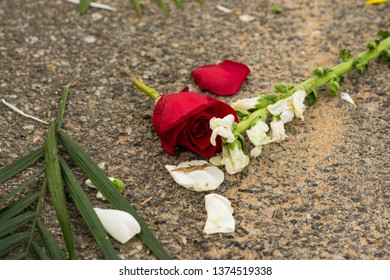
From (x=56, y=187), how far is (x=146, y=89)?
27 cm

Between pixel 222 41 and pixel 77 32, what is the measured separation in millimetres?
310

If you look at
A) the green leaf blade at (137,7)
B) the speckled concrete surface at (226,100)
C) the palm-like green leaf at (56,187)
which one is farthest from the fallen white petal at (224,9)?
the palm-like green leaf at (56,187)

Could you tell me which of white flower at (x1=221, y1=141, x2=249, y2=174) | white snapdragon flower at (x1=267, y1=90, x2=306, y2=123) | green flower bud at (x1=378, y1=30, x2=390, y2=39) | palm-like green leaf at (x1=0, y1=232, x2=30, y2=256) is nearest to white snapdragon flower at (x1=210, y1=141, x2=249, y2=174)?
white flower at (x1=221, y1=141, x2=249, y2=174)

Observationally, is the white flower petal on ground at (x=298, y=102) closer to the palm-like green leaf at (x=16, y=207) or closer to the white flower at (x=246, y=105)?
the white flower at (x=246, y=105)

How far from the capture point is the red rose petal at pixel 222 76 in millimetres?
1353

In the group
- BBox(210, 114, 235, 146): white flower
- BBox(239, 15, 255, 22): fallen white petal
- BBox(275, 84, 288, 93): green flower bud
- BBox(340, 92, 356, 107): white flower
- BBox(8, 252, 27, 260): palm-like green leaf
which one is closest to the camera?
BBox(8, 252, 27, 260): palm-like green leaf

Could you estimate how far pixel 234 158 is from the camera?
1.14 meters

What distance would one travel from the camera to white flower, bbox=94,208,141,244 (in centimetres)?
105

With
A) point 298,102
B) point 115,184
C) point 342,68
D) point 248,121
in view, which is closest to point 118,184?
point 115,184

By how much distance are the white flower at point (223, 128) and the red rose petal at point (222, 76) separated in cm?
23

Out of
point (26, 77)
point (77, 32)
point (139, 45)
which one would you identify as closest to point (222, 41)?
point (139, 45)

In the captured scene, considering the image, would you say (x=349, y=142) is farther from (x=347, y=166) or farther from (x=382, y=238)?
(x=382, y=238)

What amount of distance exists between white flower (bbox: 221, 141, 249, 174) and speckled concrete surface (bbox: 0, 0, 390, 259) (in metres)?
0.03

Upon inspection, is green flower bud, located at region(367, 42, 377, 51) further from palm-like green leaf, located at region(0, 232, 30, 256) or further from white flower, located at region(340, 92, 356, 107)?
palm-like green leaf, located at region(0, 232, 30, 256)
